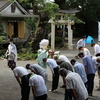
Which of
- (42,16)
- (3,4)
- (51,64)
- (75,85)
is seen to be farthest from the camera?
(3,4)

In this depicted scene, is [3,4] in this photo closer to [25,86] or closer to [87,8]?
[87,8]

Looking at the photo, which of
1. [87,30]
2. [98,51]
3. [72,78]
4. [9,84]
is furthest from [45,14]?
[87,30]

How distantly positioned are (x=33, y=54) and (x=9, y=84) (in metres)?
6.98

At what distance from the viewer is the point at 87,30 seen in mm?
38969

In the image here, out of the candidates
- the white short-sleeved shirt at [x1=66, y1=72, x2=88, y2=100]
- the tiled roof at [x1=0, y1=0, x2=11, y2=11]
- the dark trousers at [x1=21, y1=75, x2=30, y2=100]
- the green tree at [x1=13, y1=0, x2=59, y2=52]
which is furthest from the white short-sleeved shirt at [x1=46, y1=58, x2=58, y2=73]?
the tiled roof at [x1=0, y1=0, x2=11, y2=11]

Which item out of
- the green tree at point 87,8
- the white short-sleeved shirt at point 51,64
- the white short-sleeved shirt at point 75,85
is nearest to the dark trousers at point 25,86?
the white short-sleeved shirt at point 51,64

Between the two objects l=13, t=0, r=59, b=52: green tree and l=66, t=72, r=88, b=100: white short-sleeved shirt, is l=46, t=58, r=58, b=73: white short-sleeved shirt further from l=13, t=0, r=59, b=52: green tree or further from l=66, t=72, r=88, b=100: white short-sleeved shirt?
Answer: l=13, t=0, r=59, b=52: green tree

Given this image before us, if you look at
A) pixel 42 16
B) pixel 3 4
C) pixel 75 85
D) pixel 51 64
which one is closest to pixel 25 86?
pixel 51 64

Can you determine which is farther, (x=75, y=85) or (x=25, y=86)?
(x=25, y=86)

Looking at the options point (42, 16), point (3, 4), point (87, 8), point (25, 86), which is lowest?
point (25, 86)

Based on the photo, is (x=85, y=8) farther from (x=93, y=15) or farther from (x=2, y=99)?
(x=2, y=99)

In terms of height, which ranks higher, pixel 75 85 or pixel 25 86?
pixel 75 85

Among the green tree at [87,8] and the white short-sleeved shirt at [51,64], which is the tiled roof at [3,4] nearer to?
the green tree at [87,8]

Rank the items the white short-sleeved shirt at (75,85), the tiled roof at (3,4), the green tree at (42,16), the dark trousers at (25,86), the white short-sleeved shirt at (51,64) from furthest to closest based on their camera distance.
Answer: the tiled roof at (3,4), the green tree at (42,16), the white short-sleeved shirt at (51,64), the dark trousers at (25,86), the white short-sleeved shirt at (75,85)
